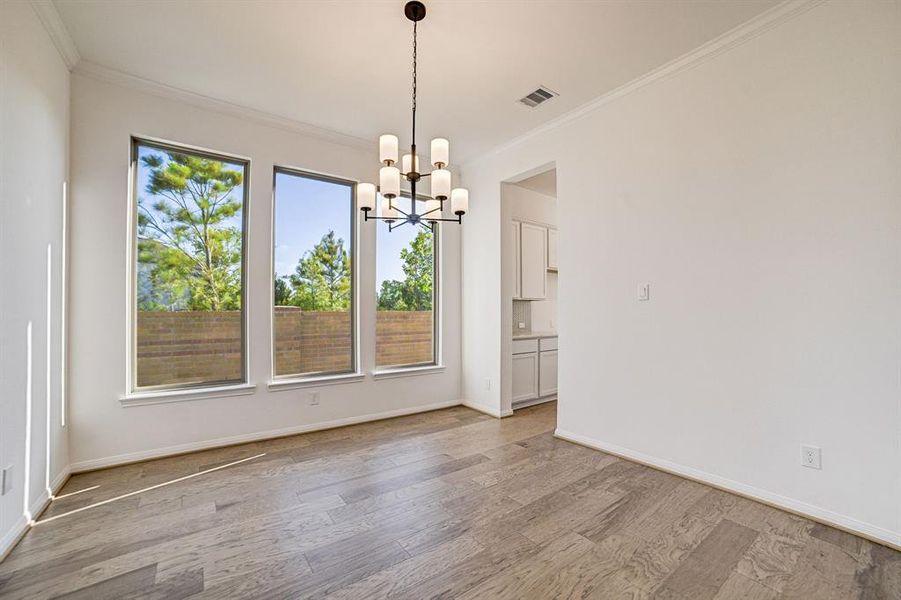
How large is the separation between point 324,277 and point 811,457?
3978mm

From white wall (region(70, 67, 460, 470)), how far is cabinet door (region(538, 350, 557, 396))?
7.07 feet

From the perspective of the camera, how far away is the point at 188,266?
344cm

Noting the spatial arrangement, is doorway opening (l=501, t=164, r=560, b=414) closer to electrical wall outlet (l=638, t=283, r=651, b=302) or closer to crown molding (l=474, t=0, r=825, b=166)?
crown molding (l=474, t=0, r=825, b=166)

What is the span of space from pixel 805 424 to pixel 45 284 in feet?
15.1

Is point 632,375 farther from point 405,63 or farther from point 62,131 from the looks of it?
point 62,131

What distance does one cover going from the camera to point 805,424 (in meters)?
2.34

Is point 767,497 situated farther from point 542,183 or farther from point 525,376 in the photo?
point 542,183

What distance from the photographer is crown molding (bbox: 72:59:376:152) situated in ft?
9.82

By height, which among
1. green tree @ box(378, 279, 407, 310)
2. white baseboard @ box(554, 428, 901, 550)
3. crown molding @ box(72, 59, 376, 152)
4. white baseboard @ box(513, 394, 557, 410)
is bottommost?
white baseboard @ box(513, 394, 557, 410)

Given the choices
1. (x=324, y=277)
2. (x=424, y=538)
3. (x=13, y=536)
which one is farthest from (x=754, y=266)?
(x=13, y=536)

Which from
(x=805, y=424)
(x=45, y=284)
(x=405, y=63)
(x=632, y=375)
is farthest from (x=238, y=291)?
(x=805, y=424)

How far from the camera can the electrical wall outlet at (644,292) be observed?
123 inches

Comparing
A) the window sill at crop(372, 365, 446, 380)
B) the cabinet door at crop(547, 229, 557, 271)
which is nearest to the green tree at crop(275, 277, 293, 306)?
the window sill at crop(372, 365, 446, 380)

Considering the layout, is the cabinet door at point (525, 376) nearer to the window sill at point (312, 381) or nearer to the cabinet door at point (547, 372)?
the cabinet door at point (547, 372)
